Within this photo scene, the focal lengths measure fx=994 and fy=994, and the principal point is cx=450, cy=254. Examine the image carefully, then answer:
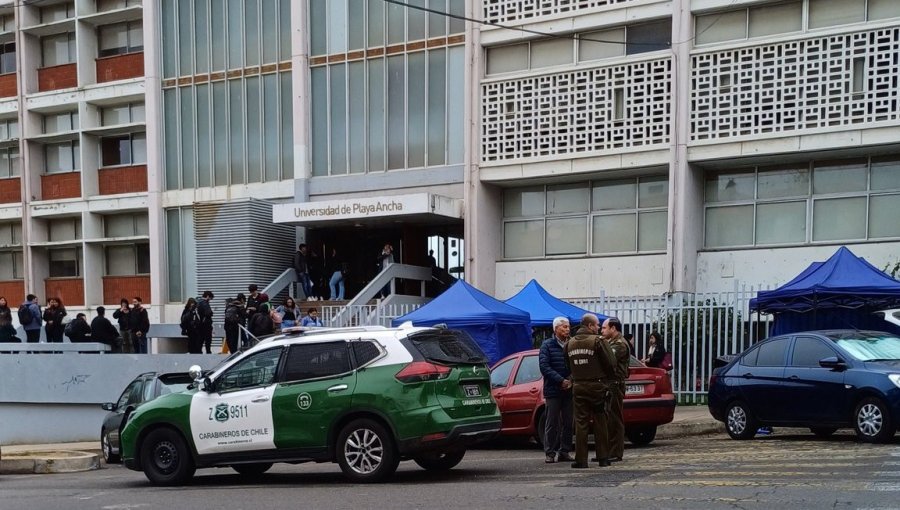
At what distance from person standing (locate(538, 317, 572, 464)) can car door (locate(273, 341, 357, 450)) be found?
8.14ft

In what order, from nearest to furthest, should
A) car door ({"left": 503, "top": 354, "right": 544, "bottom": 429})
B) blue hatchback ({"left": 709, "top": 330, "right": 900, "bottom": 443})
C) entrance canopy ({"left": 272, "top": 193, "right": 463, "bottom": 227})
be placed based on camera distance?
blue hatchback ({"left": 709, "top": 330, "right": 900, "bottom": 443}) < car door ({"left": 503, "top": 354, "right": 544, "bottom": 429}) < entrance canopy ({"left": 272, "top": 193, "right": 463, "bottom": 227})

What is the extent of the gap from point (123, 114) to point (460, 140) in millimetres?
13393

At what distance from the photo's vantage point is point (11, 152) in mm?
36156

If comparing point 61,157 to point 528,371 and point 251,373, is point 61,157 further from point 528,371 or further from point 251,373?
point 251,373

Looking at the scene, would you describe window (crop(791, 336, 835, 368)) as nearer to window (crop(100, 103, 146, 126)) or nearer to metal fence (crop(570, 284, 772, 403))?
metal fence (crop(570, 284, 772, 403))

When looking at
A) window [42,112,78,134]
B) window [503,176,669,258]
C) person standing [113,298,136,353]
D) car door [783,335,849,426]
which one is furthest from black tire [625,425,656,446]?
window [42,112,78,134]

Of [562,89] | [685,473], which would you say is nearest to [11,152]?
[562,89]

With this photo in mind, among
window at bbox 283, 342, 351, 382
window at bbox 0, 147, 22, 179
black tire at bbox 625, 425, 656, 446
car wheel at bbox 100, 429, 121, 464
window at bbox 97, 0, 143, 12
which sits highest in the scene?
window at bbox 97, 0, 143, 12

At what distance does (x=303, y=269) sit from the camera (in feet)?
90.9

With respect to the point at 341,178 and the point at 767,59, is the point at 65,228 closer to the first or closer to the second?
the point at 341,178

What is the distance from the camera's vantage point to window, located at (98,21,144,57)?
110 feet

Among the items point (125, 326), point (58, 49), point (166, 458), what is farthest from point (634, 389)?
point (58, 49)

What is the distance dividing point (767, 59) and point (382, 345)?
15374mm

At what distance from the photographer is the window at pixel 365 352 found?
1059 cm
